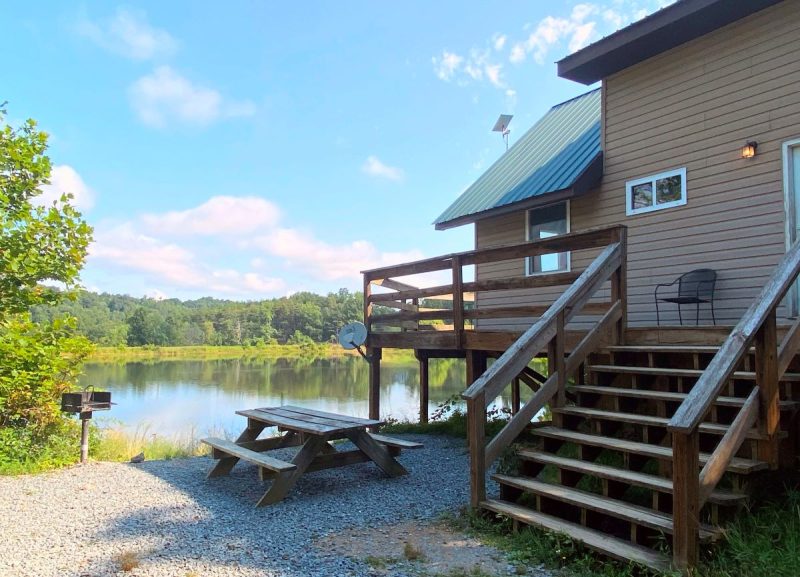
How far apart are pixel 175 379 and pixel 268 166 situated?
1430 centimetres

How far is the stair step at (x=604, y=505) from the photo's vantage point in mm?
2693

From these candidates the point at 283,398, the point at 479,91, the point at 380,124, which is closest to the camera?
the point at 479,91

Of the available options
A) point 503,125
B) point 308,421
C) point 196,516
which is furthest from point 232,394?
point 196,516

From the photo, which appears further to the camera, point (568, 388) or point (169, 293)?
point (169, 293)

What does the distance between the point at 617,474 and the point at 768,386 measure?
96 centimetres

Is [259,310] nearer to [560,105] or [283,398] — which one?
[283,398]

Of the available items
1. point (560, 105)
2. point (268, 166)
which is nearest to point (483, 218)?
point (560, 105)

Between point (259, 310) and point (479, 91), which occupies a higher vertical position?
point (479, 91)

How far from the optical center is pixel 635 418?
3619 millimetres

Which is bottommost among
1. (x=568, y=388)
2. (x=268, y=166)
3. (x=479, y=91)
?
(x=568, y=388)

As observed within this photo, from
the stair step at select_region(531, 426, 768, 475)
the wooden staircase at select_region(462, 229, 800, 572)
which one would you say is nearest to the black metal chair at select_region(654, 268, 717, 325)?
the wooden staircase at select_region(462, 229, 800, 572)

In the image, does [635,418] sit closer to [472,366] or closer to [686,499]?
[686,499]

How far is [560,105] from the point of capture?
10.1 metres

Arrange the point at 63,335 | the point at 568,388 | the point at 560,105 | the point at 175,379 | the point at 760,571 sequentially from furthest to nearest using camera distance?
the point at 175,379 < the point at 560,105 < the point at 63,335 < the point at 568,388 < the point at 760,571
